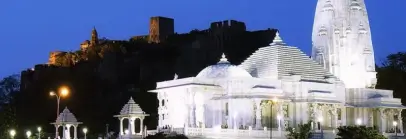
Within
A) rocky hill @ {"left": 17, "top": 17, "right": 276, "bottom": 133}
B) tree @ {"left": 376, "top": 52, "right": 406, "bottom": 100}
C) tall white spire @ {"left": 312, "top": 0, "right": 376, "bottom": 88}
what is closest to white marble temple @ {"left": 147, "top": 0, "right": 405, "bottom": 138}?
tall white spire @ {"left": 312, "top": 0, "right": 376, "bottom": 88}

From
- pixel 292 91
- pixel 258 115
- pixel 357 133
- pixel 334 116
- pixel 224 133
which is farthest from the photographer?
pixel 334 116

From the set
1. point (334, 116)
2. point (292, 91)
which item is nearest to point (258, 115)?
point (292, 91)

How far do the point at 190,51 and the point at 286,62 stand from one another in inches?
2176

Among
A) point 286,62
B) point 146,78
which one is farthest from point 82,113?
point 286,62

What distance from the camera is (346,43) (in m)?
67.8

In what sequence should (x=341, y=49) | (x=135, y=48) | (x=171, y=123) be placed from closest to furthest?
(x=171, y=123) < (x=341, y=49) < (x=135, y=48)

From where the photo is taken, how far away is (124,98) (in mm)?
102625

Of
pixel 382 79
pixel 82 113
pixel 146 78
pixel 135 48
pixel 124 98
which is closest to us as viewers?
pixel 382 79

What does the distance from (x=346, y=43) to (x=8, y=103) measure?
6210 centimetres

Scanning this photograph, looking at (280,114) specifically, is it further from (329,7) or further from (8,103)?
(8,103)

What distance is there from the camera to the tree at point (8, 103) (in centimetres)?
9278

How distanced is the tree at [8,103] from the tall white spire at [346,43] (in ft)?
107

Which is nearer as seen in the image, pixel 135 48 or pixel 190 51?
pixel 190 51

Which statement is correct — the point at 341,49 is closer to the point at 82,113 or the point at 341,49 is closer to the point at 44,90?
the point at 82,113
